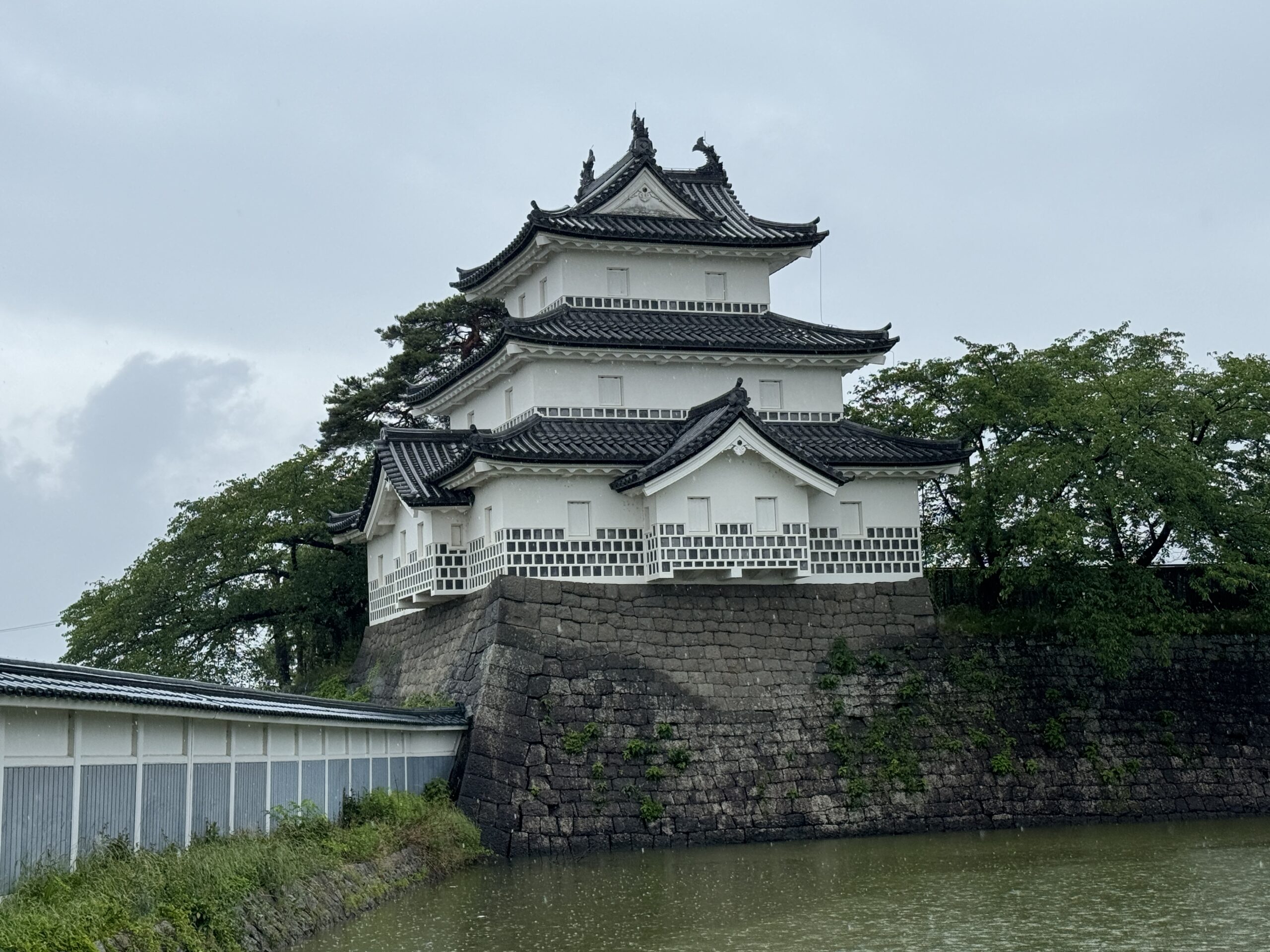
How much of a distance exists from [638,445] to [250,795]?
12.9m

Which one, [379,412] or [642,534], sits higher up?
[379,412]

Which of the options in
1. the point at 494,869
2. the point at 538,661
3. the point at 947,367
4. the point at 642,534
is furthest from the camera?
the point at 947,367

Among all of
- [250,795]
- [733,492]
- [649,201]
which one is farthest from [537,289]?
[250,795]

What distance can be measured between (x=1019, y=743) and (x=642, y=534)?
28.1 feet

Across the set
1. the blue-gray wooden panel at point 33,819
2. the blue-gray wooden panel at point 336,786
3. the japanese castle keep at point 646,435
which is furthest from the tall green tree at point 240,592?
the blue-gray wooden panel at point 33,819

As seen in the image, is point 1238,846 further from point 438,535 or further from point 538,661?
point 438,535

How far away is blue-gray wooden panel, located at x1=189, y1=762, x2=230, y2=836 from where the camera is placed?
1691cm

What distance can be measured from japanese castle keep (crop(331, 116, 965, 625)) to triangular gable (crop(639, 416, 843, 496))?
0.04 meters

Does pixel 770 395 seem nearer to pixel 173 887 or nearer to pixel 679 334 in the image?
pixel 679 334

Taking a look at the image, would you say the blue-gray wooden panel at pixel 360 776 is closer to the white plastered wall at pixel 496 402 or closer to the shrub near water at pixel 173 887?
the shrub near water at pixel 173 887

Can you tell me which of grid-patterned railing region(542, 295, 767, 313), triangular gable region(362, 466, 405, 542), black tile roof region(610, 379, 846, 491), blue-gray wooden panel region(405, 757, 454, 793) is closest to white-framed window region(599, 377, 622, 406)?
black tile roof region(610, 379, 846, 491)

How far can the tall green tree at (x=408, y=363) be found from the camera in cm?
4606

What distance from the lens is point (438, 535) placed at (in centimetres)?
3039

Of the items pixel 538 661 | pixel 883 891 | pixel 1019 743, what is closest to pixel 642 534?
pixel 538 661
